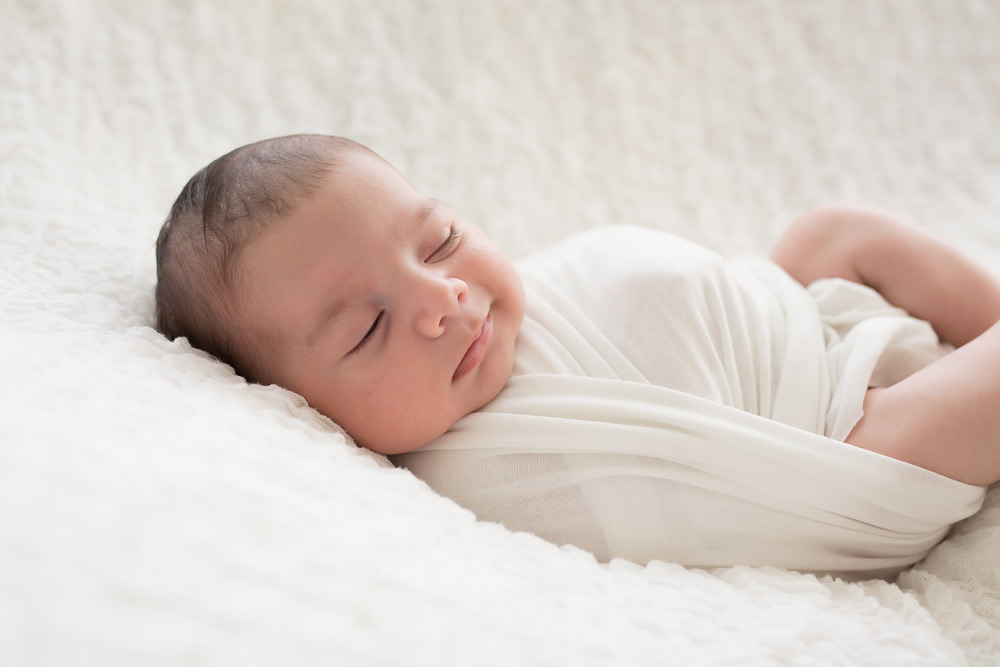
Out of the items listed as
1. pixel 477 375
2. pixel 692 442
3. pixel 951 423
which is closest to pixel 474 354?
pixel 477 375

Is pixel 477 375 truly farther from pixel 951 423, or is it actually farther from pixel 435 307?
pixel 951 423

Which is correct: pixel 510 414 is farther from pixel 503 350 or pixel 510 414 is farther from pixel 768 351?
pixel 768 351

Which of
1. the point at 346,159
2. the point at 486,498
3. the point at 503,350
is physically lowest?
the point at 486,498

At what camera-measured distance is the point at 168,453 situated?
0.61 m

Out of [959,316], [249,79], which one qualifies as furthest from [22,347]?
[959,316]

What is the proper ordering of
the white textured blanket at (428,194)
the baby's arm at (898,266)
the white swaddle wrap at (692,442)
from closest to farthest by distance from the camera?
the white textured blanket at (428,194)
the white swaddle wrap at (692,442)
the baby's arm at (898,266)

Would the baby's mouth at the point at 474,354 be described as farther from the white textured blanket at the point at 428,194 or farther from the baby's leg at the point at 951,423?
the baby's leg at the point at 951,423

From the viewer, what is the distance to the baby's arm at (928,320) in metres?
0.90

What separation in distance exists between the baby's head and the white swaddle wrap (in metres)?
0.10

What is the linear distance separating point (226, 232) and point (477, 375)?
0.34 m

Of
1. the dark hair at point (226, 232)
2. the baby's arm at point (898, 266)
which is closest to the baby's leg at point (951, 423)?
the baby's arm at point (898, 266)

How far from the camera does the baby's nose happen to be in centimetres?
89

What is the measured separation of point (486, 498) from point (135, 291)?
54 cm

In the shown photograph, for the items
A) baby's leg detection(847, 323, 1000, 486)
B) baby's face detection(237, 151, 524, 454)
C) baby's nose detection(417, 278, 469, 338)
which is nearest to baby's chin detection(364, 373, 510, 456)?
baby's face detection(237, 151, 524, 454)
